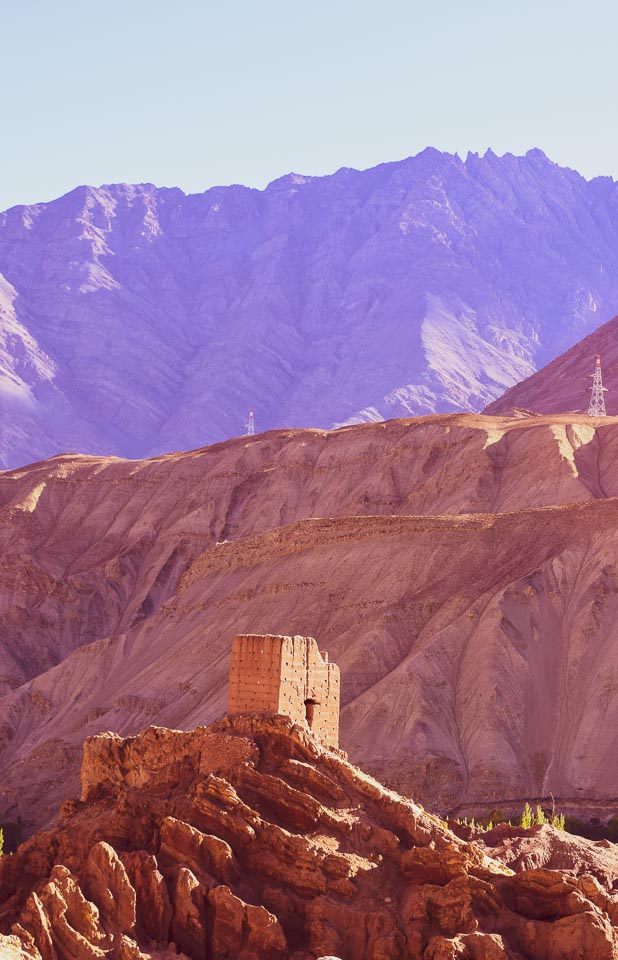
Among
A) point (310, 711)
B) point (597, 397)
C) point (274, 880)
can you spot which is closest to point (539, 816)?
point (310, 711)

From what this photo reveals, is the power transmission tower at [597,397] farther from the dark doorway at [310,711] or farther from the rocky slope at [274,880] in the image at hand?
the rocky slope at [274,880]

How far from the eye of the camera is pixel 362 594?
105m

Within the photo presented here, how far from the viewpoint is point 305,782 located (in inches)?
1666

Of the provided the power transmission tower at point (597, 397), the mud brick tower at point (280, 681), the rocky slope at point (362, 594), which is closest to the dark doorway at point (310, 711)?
the mud brick tower at point (280, 681)

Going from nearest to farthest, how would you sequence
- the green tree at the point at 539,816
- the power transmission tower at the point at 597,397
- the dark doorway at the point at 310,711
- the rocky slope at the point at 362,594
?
1. the dark doorway at the point at 310,711
2. the green tree at the point at 539,816
3. the rocky slope at the point at 362,594
4. the power transmission tower at the point at 597,397

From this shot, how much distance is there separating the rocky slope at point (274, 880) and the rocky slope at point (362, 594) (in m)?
41.0

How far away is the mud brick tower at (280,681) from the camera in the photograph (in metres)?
45.8

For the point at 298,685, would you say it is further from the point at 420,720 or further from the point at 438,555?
the point at 438,555

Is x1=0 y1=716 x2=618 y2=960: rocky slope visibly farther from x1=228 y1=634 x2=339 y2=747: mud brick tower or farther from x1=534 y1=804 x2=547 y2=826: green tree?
x1=534 y1=804 x2=547 y2=826: green tree

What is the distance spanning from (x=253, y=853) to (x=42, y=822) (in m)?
55.8

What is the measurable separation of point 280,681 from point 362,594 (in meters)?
59.4

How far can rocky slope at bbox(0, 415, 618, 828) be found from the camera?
3521 inches

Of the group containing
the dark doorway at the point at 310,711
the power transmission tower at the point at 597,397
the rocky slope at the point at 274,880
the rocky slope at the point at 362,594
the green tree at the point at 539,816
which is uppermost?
the power transmission tower at the point at 597,397

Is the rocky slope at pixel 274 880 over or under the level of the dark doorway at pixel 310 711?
under
